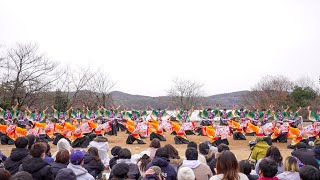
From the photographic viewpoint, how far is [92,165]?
5223mm

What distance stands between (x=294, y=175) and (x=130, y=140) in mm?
12495

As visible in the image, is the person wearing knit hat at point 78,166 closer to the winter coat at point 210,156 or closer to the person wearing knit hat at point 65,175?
the person wearing knit hat at point 65,175

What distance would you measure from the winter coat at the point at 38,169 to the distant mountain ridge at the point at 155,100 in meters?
36.2

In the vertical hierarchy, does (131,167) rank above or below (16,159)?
below

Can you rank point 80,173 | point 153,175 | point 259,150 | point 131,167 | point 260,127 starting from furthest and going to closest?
point 260,127
point 259,150
point 131,167
point 80,173
point 153,175

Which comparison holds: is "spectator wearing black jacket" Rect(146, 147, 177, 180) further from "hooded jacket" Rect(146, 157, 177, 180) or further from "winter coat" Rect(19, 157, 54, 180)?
"winter coat" Rect(19, 157, 54, 180)

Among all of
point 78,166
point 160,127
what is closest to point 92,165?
point 78,166

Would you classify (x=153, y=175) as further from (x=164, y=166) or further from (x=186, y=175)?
(x=164, y=166)

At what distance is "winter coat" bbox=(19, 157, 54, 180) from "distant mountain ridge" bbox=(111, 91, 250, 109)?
119ft

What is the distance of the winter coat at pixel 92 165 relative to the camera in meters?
5.20

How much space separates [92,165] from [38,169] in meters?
1.13

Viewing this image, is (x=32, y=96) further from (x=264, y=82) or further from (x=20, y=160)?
(x=264, y=82)

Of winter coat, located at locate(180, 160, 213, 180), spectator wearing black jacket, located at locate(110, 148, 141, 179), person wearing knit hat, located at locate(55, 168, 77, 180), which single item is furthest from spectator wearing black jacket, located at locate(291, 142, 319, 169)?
person wearing knit hat, located at locate(55, 168, 77, 180)

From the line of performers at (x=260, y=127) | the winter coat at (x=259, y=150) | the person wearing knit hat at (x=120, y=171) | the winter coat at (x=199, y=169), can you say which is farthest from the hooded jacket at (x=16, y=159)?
the line of performers at (x=260, y=127)
